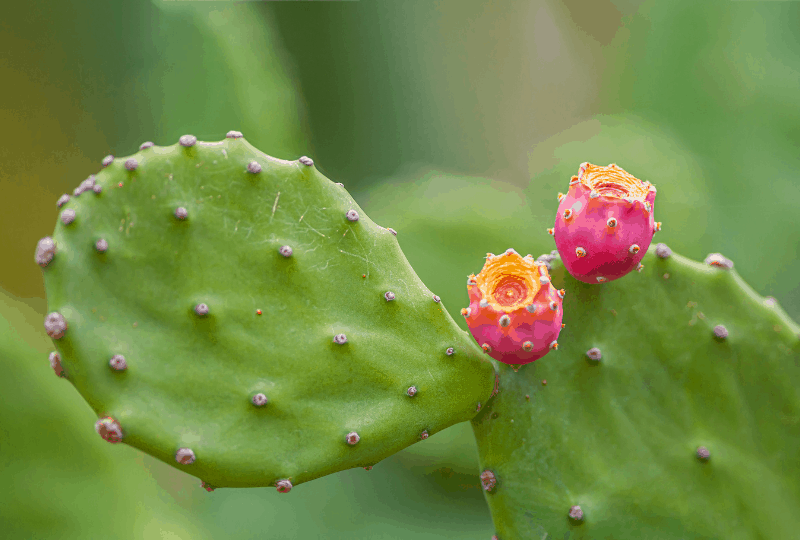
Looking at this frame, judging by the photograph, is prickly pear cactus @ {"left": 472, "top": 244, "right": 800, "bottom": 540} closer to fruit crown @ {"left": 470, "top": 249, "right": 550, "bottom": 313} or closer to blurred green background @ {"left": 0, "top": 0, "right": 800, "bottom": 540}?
fruit crown @ {"left": 470, "top": 249, "right": 550, "bottom": 313}

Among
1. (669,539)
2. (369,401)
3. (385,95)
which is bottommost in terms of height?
(669,539)

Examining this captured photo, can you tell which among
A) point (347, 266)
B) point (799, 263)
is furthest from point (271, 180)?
point (799, 263)

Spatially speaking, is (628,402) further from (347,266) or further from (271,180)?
(271,180)

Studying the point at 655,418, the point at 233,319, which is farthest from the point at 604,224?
the point at 233,319

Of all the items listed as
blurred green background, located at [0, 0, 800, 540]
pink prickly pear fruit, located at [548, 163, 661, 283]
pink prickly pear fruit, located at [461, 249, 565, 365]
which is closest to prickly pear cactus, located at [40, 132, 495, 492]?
pink prickly pear fruit, located at [461, 249, 565, 365]

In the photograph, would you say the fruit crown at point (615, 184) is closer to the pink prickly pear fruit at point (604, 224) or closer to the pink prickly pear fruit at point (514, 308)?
the pink prickly pear fruit at point (604, 224)

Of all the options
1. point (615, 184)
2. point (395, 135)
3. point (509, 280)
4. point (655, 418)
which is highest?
point (395, 135)

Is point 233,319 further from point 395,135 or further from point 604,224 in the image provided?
point 395,135

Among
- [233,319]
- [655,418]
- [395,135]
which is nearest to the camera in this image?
[233,319]
